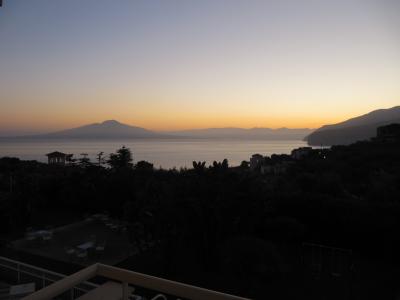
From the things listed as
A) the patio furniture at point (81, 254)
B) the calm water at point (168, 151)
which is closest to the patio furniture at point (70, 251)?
the patio furniture at point (81, 254)

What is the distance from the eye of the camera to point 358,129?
1797 inches

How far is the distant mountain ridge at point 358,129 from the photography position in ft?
141

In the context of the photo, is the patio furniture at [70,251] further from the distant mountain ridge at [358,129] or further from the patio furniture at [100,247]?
the distant mountain ridge at [358,129]

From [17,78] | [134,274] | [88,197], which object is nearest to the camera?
[134,274]

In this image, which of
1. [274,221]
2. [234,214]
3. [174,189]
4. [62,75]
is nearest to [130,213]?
[174,189]

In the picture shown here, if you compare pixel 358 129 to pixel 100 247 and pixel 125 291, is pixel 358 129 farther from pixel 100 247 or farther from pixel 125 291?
pixel 125 291

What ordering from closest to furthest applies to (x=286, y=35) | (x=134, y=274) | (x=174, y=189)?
(x=134, y=274) → (x=174, y=189) → (x=286, y=35)

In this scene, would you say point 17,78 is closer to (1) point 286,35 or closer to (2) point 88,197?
(2) point 88,197

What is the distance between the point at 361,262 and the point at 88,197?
35.8 ft

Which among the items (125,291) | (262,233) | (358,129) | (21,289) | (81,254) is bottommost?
(81,254)

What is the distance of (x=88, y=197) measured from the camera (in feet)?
47.5

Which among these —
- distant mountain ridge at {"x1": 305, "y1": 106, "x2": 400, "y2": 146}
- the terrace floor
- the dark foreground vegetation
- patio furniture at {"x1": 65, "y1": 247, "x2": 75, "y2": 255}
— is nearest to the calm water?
distant mountain ridge at {"x1": 305, "y1": 106, "x2": 400, "y2": 146}

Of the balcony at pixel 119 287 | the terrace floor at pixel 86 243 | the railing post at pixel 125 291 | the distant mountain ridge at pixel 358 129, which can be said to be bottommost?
the terrace floor at pixel 86 243

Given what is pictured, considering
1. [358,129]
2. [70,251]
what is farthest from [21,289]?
[358,129]
